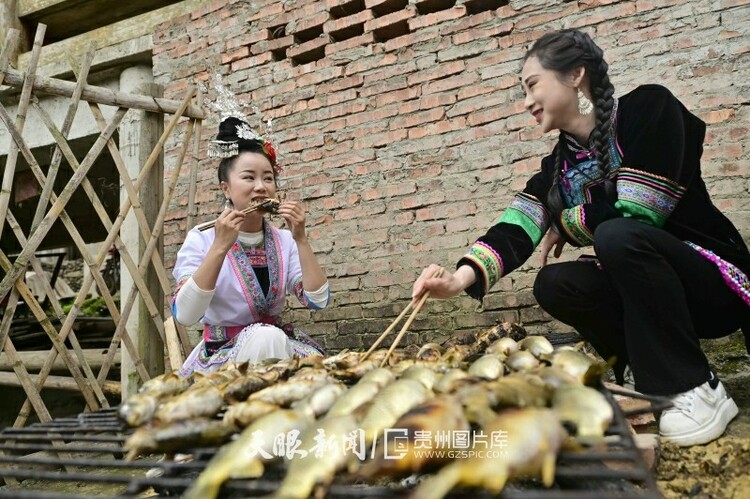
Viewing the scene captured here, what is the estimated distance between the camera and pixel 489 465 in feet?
3.41

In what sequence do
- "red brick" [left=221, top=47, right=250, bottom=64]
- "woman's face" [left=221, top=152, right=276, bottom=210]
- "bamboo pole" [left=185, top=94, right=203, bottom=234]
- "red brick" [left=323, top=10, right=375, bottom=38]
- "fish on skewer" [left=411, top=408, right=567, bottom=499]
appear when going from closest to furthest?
1. "fish on skewer" [left=411, top=408, right=567, bottom=499]
2. "woman's face" [left=221, top=152, right=276, bottom=210]
3. "bamboo pole" [left=185, top=94, right=203, bottom=234]
4. "red brick" [left=323, top=10, right=375, bottom=38]
5. "red brick" [left=221, top=47, right=250, bottom=64]

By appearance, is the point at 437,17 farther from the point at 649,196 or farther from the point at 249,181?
the point at 649,196

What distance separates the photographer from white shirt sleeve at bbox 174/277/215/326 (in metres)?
2.67

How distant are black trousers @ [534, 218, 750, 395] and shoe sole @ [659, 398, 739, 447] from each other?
0.40 feet

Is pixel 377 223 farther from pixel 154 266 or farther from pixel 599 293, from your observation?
pixel 599 293

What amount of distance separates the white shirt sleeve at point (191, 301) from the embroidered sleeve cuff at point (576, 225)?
1679mm

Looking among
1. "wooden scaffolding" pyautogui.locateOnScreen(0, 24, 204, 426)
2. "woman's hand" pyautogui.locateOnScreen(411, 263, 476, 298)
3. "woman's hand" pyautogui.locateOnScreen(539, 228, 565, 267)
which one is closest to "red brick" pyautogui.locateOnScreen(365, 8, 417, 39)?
"wooden scaffolding" pyautogui.locateOnScreen(0, 24, 204, 426)

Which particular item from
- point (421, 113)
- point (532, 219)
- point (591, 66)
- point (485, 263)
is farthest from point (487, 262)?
point (421, 113)

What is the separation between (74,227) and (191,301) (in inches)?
59.0

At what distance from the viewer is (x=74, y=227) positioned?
11.9ft

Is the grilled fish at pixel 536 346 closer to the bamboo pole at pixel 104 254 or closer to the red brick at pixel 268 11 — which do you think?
the bamboo pole at pixel 104 254

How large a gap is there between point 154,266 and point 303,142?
4.80 feet

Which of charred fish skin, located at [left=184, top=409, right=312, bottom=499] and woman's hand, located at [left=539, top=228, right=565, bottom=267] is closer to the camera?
charred fish skin, located at [left=184, top=409, right=312, bottom=499]

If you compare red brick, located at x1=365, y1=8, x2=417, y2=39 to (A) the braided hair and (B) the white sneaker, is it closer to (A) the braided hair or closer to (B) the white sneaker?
(A) the braided hair
